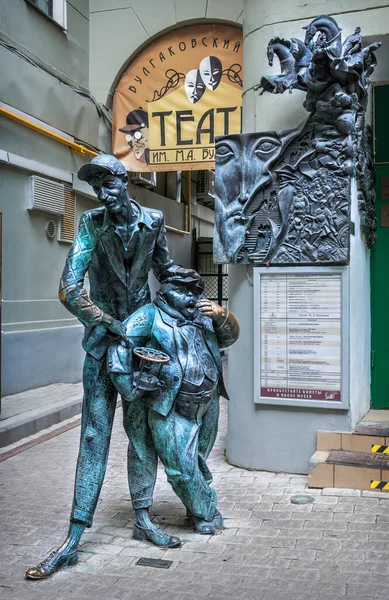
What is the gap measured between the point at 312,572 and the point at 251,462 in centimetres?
229

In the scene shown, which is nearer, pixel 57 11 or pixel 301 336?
pixel 301 336

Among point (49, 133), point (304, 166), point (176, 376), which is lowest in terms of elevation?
point (176, 376)

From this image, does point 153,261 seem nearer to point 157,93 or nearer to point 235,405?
point 235,405

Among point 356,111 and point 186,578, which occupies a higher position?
point 356,111

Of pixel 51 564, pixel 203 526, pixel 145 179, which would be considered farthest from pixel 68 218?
pixel 51 564

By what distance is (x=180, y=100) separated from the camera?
1009 cm

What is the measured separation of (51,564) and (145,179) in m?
10.0

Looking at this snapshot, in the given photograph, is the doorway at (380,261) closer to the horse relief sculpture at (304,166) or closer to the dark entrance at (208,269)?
the horse relief sculpture at (304,166)

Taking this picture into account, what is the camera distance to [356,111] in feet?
19.1

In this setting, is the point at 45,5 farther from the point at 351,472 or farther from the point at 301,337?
the point at 351,472

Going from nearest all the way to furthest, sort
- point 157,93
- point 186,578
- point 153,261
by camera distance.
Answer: point 186,578, point 153,261, point 157,93

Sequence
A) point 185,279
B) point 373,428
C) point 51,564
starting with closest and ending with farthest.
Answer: point 51,564, point 185,279, point 373,428

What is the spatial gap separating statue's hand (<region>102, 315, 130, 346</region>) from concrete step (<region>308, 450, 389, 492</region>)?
2.25 metres

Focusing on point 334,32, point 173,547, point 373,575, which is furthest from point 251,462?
point 334,32
